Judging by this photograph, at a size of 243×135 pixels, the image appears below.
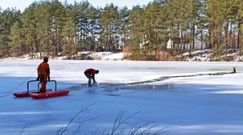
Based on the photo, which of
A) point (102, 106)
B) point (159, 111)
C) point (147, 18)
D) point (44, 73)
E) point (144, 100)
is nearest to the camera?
point (159, 111)

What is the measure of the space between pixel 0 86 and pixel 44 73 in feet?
10.1

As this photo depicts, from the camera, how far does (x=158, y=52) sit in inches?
2146

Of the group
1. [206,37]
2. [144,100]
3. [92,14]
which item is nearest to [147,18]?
[206,37]

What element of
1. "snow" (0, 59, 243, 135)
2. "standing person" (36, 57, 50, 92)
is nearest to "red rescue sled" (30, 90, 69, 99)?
"snow" (0, 59, 243, 135)

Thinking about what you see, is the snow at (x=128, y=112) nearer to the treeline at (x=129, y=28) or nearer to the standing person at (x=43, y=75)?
the standing person at (x=43, y=75)

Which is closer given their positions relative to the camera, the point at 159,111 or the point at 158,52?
the point at 159,111

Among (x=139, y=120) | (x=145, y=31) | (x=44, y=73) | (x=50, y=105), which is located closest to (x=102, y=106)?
(x=50, y=105)

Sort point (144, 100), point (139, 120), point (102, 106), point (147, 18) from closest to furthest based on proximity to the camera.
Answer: point (139, 120), point (102, 106), point (144, 100), point (147, 18)

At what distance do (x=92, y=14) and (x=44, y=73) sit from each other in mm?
54966

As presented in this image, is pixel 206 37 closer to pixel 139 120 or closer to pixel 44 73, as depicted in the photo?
pixel 44 73

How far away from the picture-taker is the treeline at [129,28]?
52625 millimetres

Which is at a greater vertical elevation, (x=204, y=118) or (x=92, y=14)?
(x=92, y=14)

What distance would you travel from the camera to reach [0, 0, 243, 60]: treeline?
5262 cm

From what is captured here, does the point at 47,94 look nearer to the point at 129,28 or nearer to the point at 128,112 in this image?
the point at 128,112
